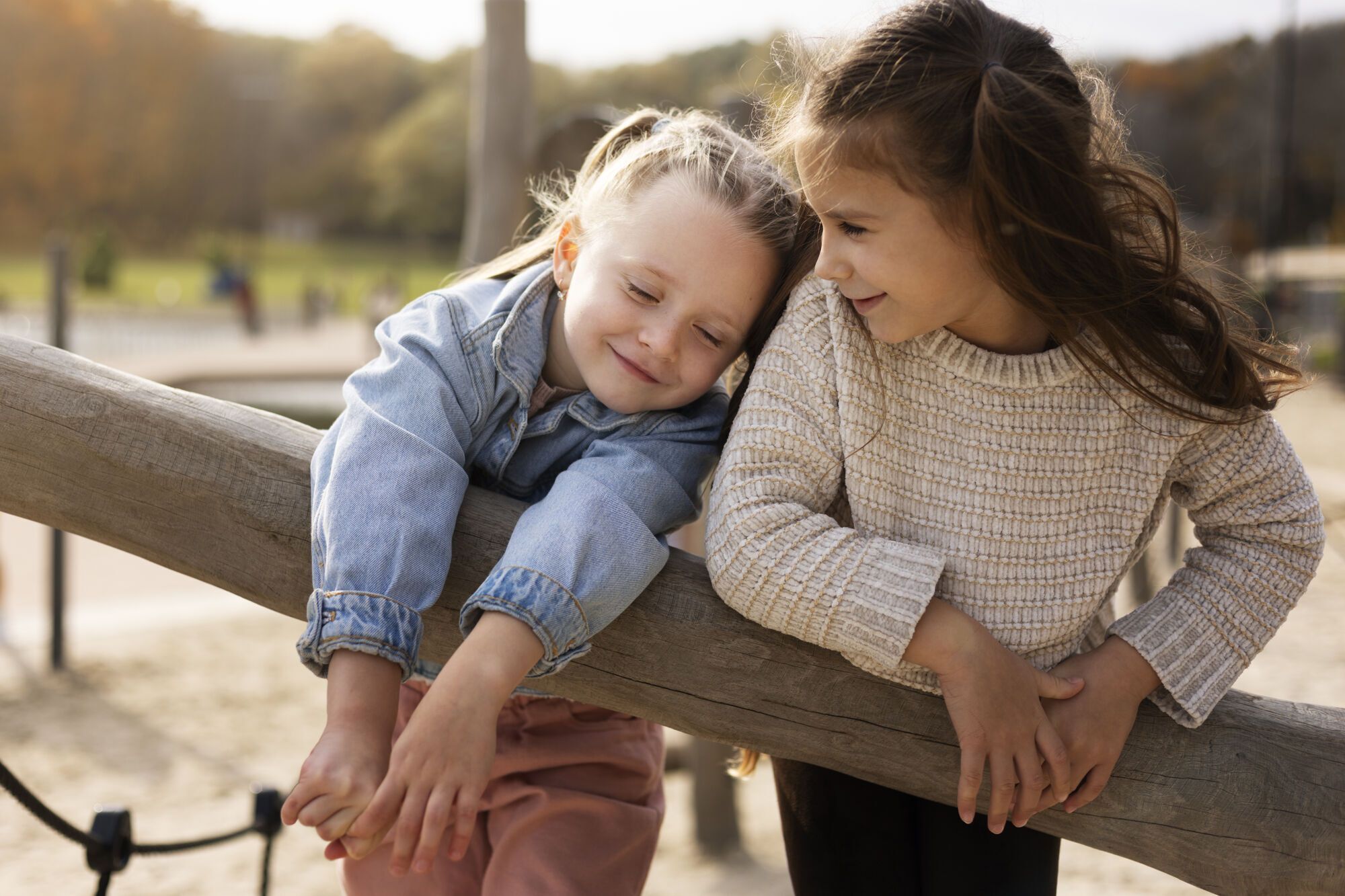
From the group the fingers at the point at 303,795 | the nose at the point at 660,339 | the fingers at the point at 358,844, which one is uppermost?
the nose at the point at 660,339

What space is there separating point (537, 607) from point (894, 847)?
1.81 feet

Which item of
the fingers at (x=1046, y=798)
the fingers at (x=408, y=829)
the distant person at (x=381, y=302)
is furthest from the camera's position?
the distant person at (x=381, y=302)

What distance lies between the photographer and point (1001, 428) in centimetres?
115

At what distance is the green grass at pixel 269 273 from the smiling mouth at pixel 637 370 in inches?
1154

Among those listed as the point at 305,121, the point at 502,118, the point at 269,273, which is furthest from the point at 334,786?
the point at 305,121

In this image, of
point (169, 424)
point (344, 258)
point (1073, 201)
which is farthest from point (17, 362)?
point (344, 258)

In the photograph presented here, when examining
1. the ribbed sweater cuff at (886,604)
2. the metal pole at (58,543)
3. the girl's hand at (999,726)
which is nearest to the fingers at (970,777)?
the girl's hand at (999,726)

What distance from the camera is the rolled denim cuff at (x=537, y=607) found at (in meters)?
1.00

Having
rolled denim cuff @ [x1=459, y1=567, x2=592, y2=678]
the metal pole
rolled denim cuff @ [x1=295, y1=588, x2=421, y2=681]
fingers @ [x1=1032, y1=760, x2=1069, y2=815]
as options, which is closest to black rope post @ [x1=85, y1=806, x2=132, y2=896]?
rolled denim cuff @ [x1=295, y1=588, x2=421, y2=681]

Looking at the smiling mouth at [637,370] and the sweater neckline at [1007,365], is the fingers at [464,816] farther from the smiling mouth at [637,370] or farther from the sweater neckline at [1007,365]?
the sweater neckline at [1007,365]

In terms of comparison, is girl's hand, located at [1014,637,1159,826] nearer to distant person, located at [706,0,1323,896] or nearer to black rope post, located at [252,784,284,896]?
distant person, located at [706,0,1323,896]

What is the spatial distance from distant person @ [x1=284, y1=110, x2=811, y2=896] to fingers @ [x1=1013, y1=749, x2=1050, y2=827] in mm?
386

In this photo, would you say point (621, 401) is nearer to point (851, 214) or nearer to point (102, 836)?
point (851, 214)

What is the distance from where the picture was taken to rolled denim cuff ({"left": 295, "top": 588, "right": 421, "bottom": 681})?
3.26 ft
